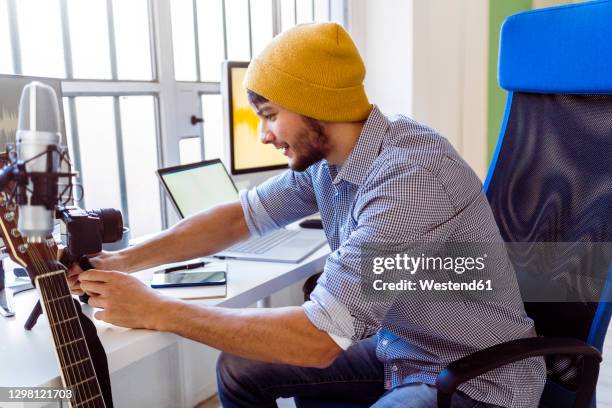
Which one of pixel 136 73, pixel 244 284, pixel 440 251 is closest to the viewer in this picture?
pixel 440 251

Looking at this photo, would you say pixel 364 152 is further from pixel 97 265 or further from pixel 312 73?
pixel 97 265

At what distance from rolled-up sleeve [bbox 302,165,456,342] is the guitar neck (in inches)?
13.8

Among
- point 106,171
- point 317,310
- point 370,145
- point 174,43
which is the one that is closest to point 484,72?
point 174,43

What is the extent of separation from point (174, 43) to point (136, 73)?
0.65 feet

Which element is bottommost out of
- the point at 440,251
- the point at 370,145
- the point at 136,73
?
the point at 440,251

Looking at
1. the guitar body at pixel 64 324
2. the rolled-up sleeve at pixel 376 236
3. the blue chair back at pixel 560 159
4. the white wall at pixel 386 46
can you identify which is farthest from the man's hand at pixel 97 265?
the white wall at pixel 386 46

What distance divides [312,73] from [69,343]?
625 mm

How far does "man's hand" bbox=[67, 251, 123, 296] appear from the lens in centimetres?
106

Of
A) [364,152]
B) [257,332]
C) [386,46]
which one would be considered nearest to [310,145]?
[364,152]

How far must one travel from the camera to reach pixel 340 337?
970 millimetres

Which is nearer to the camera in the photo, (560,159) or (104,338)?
(104,338)

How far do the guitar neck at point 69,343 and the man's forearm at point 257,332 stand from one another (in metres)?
0.15

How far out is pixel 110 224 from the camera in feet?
3.52

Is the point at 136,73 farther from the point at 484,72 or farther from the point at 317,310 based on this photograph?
the point at 484,72
